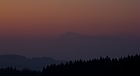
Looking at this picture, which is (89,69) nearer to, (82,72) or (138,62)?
(82,72)

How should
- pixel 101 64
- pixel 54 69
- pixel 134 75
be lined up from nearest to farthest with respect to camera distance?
1. pixel 134 75
2. pixel 101 64
3. pixel 54 69

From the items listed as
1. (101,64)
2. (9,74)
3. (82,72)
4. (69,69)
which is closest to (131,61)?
(101,64)

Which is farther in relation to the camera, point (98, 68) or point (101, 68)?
point (98, 68)

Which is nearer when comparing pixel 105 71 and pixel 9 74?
pixel 105 71

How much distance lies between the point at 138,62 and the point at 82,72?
25.2m

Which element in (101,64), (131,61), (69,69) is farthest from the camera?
(69,69)

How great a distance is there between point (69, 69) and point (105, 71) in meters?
28.7

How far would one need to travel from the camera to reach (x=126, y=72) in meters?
61.7

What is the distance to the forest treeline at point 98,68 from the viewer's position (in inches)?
2438

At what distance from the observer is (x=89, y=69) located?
274 ft

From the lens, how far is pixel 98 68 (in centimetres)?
8044

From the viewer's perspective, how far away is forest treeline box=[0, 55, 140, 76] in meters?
61.9

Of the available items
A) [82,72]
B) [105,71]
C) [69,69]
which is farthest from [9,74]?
[105,71]

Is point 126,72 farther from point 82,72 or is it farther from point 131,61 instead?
point 82,72
